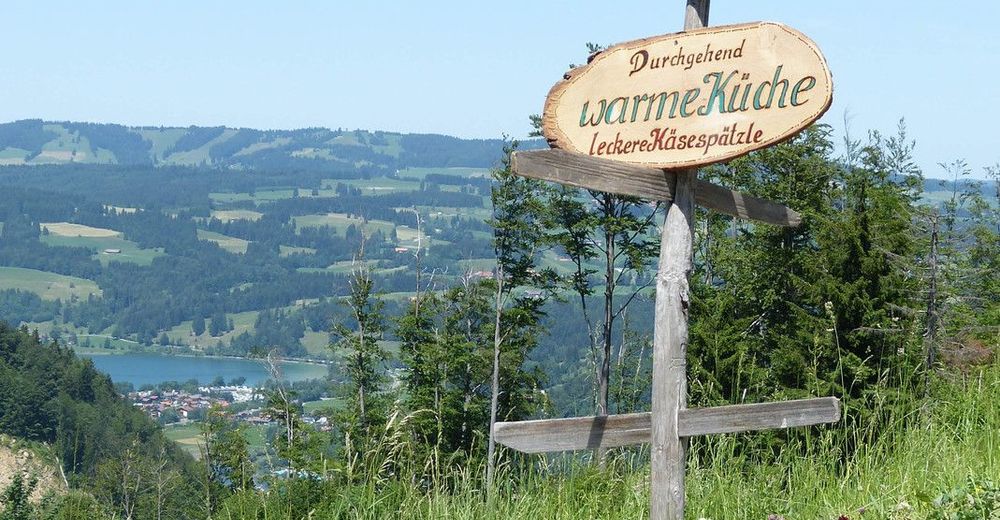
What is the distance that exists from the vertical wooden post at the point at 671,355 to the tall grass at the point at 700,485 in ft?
1.13

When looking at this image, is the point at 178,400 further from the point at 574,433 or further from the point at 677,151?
the point at 677,151

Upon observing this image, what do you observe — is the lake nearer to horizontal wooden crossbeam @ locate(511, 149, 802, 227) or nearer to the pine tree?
the pine tree

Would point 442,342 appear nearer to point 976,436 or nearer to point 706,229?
point 706,229

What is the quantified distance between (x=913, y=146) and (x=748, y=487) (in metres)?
29.5

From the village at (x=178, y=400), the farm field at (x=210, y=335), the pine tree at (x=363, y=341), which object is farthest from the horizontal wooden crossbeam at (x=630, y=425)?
the farm field at (x=210, y=335)

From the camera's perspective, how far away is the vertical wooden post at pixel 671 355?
3.88m

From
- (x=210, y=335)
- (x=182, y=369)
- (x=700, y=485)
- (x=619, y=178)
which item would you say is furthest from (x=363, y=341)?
(x=210, y=335)

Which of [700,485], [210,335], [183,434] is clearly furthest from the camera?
[210,335]

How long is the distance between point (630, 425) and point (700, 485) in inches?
24.1

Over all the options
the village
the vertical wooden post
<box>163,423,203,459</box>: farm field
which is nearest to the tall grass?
the vertical wooden post

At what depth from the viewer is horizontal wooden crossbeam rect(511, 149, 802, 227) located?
385 centimetres

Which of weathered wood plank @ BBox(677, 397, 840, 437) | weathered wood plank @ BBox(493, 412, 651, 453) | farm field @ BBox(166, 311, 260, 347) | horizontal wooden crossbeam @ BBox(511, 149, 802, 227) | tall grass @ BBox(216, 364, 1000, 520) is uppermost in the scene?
horizontal wooden crossbeam @ BBox(511, 149, 802, 227)

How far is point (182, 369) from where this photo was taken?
513 feet

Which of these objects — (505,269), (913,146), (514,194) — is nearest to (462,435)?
(505,269)
